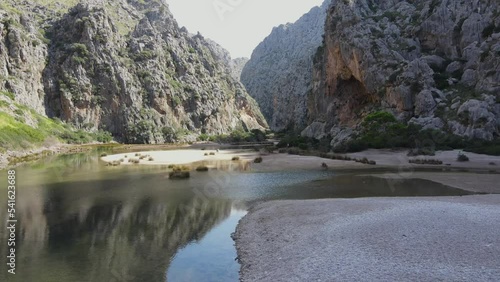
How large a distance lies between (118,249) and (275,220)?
275 inches

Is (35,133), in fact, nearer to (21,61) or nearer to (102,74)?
(21,61)

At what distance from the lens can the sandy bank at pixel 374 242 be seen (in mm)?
9906

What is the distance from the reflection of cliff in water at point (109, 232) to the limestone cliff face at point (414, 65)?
152ft

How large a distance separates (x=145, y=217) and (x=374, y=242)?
12.0 metres

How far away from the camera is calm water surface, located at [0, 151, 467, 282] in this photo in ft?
40.8

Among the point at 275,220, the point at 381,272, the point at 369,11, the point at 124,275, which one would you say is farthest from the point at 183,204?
the point at 369,11

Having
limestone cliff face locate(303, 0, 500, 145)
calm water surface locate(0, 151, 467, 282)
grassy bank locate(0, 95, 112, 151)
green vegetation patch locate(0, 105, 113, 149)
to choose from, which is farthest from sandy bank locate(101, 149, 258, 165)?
limestone cliff face locate(303, 0, 500, 145)

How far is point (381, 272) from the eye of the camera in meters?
9.81

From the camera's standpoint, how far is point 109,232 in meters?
16.7

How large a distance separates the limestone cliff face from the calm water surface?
3288 cm

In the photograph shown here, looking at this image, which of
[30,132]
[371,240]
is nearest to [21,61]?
[30,132]

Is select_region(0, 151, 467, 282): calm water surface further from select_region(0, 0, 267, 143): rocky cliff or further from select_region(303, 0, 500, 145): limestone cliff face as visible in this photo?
select_region(0, 0, 267, 143): rocky cliff

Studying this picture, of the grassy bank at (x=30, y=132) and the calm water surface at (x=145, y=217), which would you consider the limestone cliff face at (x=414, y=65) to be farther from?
the grassy bank at (x=30, y=132)

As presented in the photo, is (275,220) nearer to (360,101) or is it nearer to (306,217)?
(306,217)
